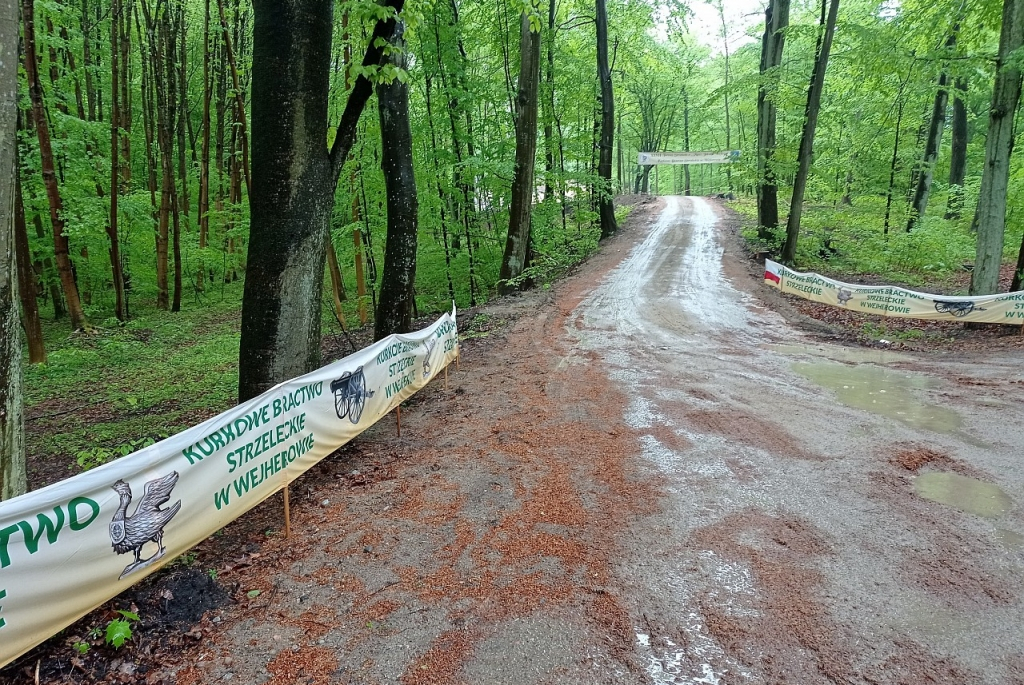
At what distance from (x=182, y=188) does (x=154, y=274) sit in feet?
16.0

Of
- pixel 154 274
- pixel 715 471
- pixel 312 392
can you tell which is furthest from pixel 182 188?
pixel 715 471

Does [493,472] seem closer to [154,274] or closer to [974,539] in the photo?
[974,539]

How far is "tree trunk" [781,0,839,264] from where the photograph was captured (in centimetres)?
1730

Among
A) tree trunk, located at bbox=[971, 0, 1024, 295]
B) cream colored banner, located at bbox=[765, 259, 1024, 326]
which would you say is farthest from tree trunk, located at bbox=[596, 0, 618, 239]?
tree trunk, located at bbox=[971, 0, 1024, 295]

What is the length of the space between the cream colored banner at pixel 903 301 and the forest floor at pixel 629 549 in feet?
10.7

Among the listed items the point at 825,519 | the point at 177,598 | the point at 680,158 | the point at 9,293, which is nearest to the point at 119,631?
the point at 177,598

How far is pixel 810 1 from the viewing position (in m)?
29.3

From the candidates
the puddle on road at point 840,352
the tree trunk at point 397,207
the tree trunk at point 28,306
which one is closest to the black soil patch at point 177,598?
the tree trunk at point 397,207

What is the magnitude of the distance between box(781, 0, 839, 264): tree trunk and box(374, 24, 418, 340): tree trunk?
47.0 ft

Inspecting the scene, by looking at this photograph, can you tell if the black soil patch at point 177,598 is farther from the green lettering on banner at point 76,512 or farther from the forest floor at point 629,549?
the green lettering on banner at point 76,512

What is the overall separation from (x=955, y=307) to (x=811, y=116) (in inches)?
333

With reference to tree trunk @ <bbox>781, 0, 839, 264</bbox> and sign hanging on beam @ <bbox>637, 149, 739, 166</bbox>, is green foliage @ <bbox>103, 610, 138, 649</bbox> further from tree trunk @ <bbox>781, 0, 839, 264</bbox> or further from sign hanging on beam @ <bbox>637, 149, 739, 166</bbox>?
sign hanging on beam @ <bbox>637, 149, 739, 166</bbox>

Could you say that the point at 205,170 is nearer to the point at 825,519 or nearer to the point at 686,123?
the point at 825,519

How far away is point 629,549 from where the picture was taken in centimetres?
476
